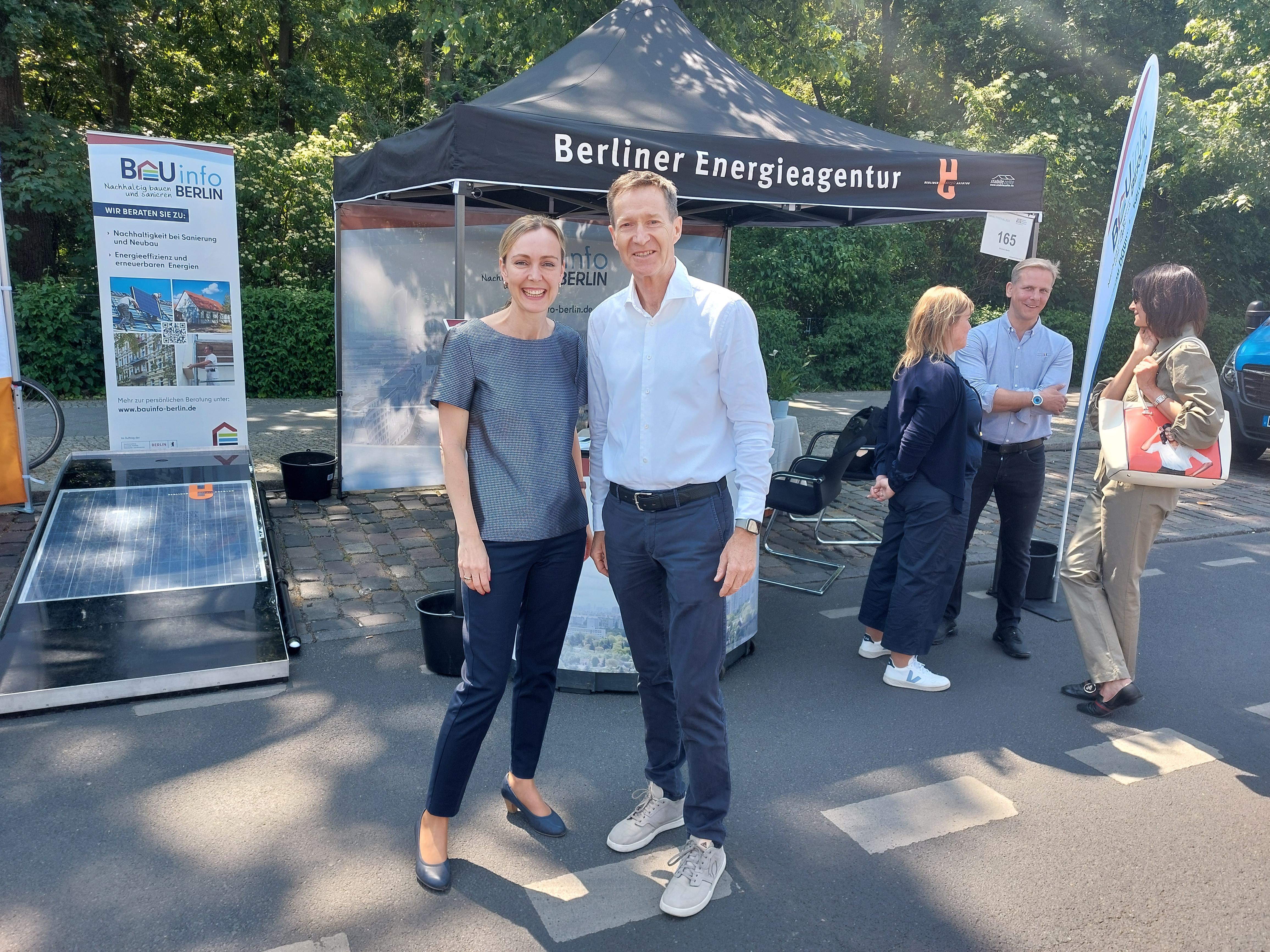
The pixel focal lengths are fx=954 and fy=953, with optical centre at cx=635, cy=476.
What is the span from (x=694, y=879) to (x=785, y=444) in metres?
5.57

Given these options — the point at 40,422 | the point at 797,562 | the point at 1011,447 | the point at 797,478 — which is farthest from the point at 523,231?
the point at 40,422

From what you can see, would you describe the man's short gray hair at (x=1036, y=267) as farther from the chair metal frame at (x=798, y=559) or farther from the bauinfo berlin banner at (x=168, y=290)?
the bauinfo berlin banner at (x=168, y=290)

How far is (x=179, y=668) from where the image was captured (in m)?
3.99

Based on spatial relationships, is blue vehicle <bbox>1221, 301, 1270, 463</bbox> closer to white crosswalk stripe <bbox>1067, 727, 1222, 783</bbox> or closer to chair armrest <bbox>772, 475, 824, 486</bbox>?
chair armrest <bbox>772, 475, 824, 486</bbox>

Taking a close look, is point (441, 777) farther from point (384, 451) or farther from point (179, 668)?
point (384, 451)

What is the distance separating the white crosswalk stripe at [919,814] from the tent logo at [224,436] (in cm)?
554

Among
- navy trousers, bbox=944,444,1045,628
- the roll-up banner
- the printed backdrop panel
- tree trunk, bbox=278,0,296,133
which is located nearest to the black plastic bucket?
the roll-up banner

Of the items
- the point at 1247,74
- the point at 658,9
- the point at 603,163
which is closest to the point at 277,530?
the point at 603,163

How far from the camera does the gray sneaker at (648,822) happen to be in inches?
120

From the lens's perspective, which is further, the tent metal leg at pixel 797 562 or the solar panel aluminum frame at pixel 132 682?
the tent metal leg at pixel 797 562

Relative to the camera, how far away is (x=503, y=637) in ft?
9.06

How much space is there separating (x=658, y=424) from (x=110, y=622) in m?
2.94

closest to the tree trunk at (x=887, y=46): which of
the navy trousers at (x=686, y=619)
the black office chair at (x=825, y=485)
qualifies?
the black office chair at (x=825, y=485)

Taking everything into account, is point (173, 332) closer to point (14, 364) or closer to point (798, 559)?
point (14, 364)
